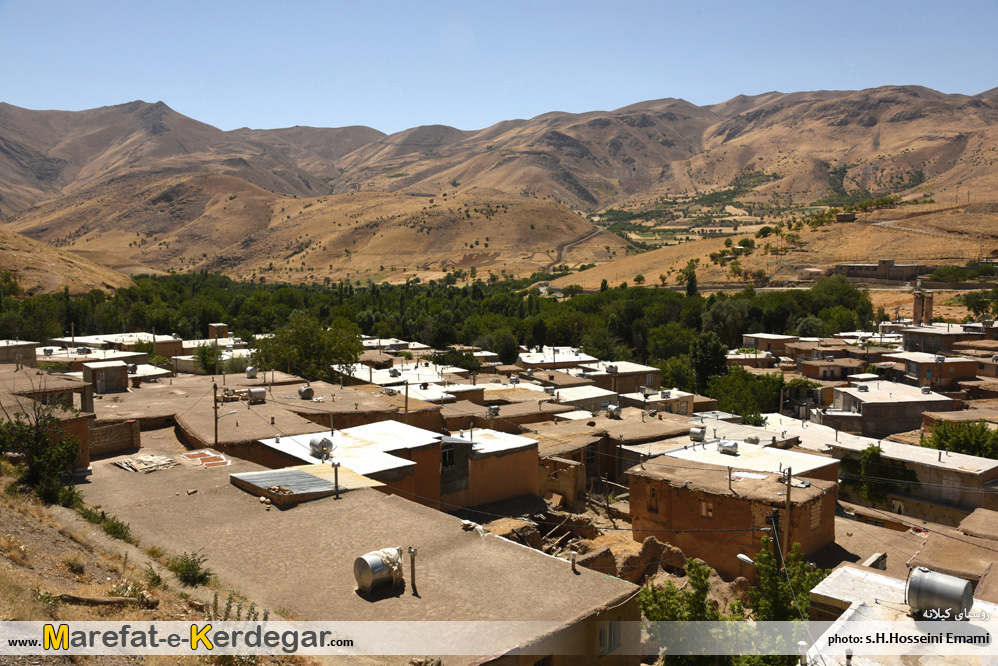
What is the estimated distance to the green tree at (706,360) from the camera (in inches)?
1623

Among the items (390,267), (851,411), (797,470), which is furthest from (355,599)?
(390,267)

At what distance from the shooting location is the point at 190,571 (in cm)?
782

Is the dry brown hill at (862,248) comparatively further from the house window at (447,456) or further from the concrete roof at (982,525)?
the house window at (447,456)

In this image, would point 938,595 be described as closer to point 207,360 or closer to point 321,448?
point 321,448

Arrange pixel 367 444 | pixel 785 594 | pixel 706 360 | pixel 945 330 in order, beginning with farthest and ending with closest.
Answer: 1. pixel 945 330
2. pixel 706 360
3. pixel 367 444
4. pixel 785 594

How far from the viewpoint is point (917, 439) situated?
89.7ft

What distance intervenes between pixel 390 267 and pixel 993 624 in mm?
112135

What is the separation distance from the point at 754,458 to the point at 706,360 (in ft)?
78.7

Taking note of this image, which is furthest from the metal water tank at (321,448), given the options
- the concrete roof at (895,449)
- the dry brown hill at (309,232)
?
the dry brown hill at (309,232)

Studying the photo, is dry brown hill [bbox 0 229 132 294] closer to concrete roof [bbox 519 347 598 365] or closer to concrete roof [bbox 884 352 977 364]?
concrete roof [bbox 519 347 598 365]

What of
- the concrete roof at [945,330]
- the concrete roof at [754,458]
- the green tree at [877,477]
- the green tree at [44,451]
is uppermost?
the green tree at [44,451]

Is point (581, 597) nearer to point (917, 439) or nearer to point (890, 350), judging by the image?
point (917, 439)

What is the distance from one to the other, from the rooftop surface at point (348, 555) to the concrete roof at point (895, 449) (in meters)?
16.9

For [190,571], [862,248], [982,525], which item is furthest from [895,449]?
[862,248]
